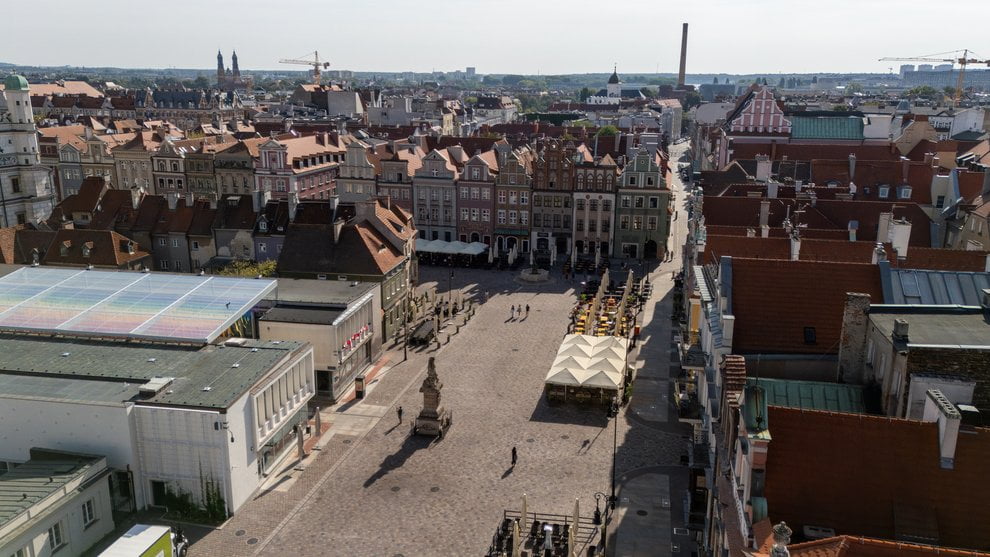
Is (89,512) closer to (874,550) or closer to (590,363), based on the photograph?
(590,363)

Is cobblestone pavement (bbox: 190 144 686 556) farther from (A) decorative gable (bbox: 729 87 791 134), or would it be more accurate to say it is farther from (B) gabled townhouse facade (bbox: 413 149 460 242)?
(A) decorative gable (bbox: 729 87 791 134)

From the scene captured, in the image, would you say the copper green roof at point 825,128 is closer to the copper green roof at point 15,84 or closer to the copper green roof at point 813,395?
the copper green roof at point 813,395

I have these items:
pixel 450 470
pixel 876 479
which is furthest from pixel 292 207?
pixel 876 479

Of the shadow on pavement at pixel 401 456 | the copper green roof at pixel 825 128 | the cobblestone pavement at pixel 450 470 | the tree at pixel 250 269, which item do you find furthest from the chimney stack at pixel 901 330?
the copper green roof at pixel 825 128

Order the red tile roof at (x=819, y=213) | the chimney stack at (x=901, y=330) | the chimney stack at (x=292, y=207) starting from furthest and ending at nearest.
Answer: the chimney stack at (x=292, y=207)
the red tile roof at (x=819, y=213)
the chimney stack at (x=901, y=330)

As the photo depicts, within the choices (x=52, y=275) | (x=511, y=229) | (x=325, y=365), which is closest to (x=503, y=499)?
(x=325, y=365)
